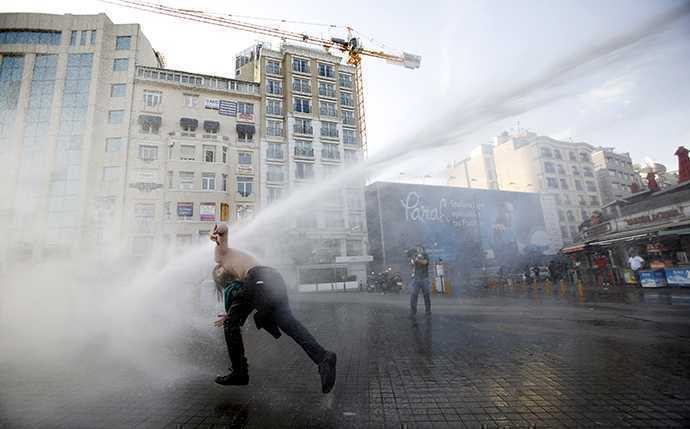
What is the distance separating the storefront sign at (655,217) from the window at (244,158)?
29718 millimetres

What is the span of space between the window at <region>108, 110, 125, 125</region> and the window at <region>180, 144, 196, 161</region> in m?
5.79

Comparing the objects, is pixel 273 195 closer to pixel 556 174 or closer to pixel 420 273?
pixel 420 273

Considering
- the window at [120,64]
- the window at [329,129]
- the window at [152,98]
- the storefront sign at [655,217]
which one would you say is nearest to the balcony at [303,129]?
the window at [329,129]

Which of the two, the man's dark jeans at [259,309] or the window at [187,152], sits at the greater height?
the window at [187,152]

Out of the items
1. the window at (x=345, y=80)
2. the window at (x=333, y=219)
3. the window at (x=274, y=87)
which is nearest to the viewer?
the window at (x=333, y=219)

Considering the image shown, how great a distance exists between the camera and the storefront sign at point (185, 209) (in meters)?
26.8

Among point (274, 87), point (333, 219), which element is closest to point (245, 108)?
point (274, 87)

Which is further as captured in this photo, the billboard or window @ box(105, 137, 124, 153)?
the billboard

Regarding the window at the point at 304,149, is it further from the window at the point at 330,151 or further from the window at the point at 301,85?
the window at the point at 301,85

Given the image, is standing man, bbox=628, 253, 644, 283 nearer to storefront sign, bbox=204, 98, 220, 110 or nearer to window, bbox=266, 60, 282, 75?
storefront sign, bbox=204, 98, 220, 110

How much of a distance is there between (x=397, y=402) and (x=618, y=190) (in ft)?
232

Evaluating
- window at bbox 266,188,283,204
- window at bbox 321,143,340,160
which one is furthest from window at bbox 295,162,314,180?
window at bbox 266,188,283,204

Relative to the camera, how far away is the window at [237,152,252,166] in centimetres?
3051

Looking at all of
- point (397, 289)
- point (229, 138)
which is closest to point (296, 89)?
point (229, 138)
